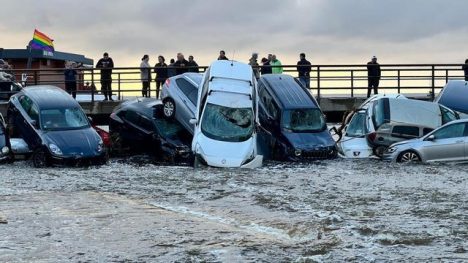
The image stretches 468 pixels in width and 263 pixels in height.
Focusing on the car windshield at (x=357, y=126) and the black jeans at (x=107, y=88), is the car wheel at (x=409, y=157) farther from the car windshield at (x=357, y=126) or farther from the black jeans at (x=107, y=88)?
the black jeans at (x=107, y=88)

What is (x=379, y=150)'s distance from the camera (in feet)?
68.8

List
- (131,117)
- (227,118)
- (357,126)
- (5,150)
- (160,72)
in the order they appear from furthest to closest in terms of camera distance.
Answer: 1. (160,72)
2. (131,117)
3. (357,126)
4. (5,150)
5. (227,118)

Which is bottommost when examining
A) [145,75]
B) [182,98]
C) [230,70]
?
[182,98]

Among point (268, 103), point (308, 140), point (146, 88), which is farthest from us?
point (146, 88)

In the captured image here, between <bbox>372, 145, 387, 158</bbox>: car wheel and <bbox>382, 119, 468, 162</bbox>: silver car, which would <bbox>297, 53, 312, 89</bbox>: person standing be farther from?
<bbox>382, 119, 468, 162</bbox>: silver car

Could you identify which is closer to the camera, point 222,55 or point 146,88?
point 222,55

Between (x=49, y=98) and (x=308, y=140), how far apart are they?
754cm

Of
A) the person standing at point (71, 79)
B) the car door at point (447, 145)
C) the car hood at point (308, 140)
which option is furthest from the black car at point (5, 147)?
the car door at point (447, 145)

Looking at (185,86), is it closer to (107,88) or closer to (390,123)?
(390,123)

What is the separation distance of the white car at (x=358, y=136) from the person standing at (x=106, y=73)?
32.0 feet

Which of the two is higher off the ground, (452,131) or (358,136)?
(452,131)

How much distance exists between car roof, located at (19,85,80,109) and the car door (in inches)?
392

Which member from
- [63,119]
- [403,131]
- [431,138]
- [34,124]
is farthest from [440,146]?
[34,124]

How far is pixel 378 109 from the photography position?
21.7 metres
